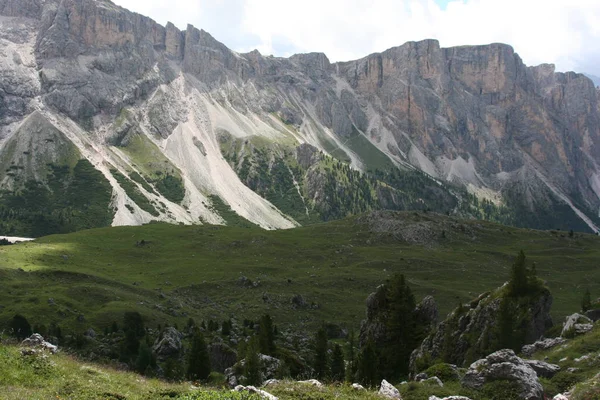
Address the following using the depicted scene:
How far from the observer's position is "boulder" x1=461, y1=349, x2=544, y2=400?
27.4 m

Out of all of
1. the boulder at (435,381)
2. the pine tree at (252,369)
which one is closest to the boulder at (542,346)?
the boulder at (435,381)

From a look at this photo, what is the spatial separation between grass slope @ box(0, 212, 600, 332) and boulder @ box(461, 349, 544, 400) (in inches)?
2814

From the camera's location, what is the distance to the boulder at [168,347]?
73.3 meters

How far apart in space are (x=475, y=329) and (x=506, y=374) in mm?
31029

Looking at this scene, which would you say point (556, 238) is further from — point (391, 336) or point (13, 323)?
point (13, 323)

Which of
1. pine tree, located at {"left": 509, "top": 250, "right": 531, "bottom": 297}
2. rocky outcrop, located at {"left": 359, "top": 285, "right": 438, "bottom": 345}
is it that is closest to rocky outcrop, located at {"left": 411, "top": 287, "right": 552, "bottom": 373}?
pine tree, located at {"left": 509, "top": 250, "right": 531, "bottom": 297}

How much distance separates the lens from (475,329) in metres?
58.2

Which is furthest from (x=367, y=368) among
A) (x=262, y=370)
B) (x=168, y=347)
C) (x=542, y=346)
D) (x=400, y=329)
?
(x=168, y=347)

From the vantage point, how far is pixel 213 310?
110 meters

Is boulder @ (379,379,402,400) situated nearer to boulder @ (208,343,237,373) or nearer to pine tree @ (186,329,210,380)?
pine tree @ (186,329,210,380)

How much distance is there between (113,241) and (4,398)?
515ft

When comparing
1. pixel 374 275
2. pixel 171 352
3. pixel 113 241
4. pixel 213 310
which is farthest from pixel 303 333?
pixel 113 241

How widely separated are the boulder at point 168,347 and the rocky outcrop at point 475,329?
1371 inches

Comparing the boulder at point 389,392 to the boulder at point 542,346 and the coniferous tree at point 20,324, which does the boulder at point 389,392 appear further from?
the coniferous tree at point 20,324
